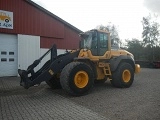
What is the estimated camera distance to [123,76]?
39.6ft

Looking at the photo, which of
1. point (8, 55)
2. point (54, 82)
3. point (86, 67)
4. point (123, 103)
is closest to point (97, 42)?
point (86, 67)

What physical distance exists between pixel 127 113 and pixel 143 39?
1864 inches

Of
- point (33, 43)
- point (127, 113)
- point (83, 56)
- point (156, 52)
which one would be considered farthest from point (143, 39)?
point (127, 113)

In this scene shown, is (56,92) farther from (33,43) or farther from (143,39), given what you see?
(143,39)

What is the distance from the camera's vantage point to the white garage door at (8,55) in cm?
1822

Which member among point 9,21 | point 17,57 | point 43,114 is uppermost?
point 9,21

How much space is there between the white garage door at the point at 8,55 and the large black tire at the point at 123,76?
9589 mm

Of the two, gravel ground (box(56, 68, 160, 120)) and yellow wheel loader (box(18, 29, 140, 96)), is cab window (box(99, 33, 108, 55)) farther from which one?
gravel ground (box(56, 68, 160, 120))

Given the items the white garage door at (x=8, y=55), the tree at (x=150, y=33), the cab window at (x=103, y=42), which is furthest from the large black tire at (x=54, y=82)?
the tree at (x=150, y=33)

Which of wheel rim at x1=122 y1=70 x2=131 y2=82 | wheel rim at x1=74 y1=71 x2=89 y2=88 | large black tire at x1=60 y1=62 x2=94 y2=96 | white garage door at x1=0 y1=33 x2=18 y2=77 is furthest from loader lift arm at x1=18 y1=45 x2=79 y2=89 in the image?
white garage door at x1=0 y1=33 x2=18 y2=77

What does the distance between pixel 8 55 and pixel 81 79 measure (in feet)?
32.6

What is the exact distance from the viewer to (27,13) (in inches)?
752

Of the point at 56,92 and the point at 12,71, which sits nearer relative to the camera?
the point at 56,92

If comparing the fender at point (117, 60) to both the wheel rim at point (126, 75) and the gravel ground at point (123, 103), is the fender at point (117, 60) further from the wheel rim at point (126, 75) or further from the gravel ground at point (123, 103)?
the gravel ground at point (123, 103)
